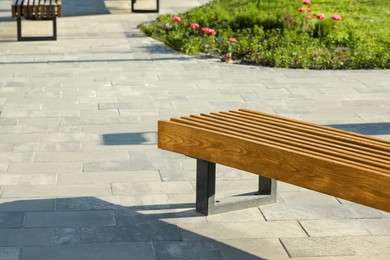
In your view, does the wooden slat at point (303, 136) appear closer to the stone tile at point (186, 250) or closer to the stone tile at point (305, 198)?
the stone tile at point (305, 198)

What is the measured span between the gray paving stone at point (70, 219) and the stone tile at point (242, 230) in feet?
1.79

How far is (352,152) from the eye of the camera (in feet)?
19.2

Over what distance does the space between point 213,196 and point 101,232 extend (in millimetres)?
852

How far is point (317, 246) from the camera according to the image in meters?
6.05

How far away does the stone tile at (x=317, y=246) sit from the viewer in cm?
593

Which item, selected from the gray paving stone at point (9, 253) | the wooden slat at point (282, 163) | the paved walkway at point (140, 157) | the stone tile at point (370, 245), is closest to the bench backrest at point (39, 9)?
the paved walkway at point (140, 157)

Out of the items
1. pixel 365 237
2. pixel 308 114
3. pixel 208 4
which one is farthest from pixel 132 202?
pixel 208 4

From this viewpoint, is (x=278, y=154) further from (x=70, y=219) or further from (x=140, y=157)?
(x=140, y=157)

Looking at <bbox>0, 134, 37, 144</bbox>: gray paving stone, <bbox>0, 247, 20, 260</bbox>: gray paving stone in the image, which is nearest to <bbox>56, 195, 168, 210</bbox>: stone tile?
<bbox>0, 247, 20, 260</bbox>: gray paving stone

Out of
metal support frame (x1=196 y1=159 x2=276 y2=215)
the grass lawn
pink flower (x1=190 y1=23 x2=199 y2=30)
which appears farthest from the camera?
pink flower (x1=190 y1=23 x2=199 y2=30)

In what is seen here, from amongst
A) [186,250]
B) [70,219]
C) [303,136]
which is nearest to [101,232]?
[70,219]

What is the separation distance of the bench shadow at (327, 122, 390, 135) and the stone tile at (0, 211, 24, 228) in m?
3.70

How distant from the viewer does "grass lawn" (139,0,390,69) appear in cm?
1240

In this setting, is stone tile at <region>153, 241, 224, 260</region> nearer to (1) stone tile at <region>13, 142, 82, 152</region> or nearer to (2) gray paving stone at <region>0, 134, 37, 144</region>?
(1) stone tile at <region>13, 142, 82, 152</region>
